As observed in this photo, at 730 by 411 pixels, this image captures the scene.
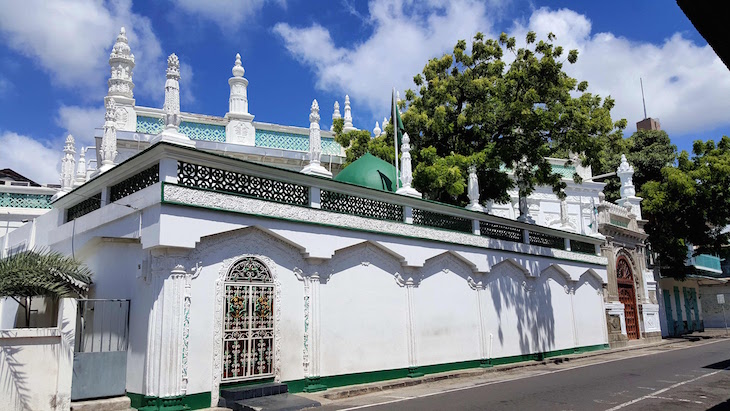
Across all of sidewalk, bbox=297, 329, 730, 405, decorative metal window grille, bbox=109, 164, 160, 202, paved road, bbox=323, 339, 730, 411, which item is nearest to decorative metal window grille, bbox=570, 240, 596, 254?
sidewalk, bbox=297, 329, 730, 405

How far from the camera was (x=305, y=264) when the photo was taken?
34.9 feet

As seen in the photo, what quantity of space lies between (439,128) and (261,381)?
12.4m

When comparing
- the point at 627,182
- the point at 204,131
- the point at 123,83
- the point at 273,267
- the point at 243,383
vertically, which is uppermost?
the point at 123,83

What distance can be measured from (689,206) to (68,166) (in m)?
25.9

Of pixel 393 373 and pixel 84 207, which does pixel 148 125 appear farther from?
pixel 393 373

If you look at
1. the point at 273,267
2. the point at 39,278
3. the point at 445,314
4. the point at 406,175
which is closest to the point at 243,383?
the point at 273,267

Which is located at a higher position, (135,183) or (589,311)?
(135,183)

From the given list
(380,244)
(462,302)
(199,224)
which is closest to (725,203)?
(462,302)

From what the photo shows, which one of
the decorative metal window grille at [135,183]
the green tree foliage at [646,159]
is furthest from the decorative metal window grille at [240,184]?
the green tree foliage at [646,159]

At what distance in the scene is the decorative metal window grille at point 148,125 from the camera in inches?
679

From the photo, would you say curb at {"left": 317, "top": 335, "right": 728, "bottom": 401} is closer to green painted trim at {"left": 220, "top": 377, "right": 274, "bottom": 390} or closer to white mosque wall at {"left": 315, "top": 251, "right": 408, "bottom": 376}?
white mosque wall at {"left": 315, "top": 251, "right": 408, "bottom": 376}

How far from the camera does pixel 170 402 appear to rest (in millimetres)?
8266

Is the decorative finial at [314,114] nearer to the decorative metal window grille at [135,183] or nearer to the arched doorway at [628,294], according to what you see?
the decorative metal window grille at [135,183]

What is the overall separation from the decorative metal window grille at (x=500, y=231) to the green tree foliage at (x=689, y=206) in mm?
13471
